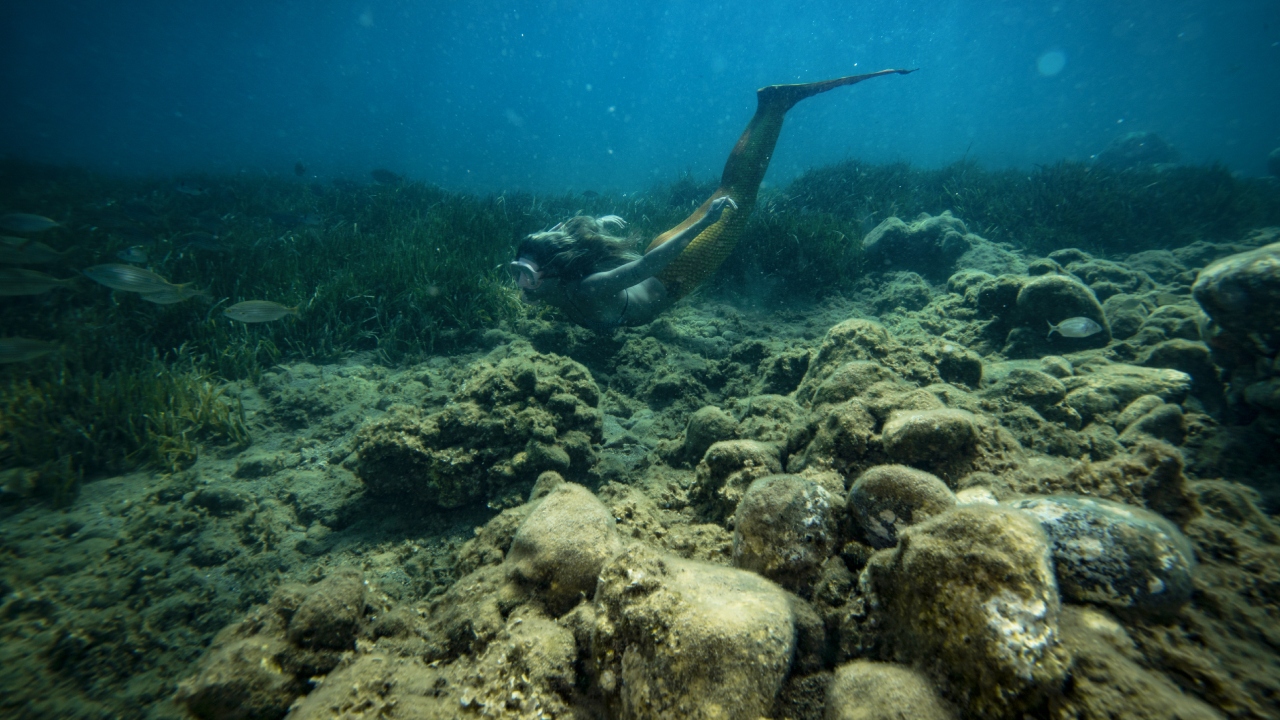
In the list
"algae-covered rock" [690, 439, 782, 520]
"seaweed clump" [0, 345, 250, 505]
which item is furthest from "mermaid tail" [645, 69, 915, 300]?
"seaweed clump" [0, 345, 250, 505]

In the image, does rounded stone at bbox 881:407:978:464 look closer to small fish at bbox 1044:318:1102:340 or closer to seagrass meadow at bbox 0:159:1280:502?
small fish at bbox 1044:318:1102:340

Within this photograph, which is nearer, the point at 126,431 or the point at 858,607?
the point at 858,607

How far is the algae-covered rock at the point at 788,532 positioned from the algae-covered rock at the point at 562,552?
22.0 inches

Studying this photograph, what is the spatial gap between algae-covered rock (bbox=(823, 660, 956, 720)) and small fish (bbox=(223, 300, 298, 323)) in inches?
247

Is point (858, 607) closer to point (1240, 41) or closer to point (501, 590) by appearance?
point (501, 590)

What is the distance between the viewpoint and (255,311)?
5.09 meters

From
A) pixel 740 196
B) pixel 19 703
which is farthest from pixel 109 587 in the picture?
pixel 740 196

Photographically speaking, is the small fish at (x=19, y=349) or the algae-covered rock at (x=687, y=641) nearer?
the algae-covered rock at (x=687, y=641)

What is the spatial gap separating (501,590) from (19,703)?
2547 mm

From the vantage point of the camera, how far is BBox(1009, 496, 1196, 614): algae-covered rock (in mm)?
1275

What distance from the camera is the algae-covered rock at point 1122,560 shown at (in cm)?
128

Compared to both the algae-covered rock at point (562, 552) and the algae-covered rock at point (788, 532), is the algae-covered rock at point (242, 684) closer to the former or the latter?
the algae-covered rock at point (562, 552)

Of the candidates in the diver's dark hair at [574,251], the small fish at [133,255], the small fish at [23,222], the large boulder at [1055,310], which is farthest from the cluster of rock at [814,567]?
the small fish at [23,222]

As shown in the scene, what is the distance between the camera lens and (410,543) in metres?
3.14
